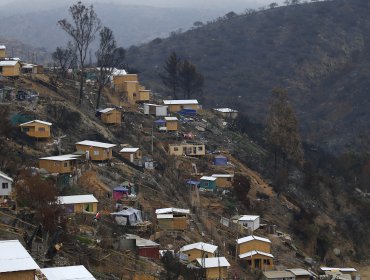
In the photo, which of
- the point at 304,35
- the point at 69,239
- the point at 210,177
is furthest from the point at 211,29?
the point at 69,239

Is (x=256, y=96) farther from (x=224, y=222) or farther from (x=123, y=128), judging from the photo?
(x=224, y=222)

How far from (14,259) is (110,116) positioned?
25.4m

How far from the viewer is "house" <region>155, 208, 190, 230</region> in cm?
3219

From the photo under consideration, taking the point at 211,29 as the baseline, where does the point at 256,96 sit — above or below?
below

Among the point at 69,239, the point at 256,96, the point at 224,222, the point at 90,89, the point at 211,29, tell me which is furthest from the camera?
the point at 211,29

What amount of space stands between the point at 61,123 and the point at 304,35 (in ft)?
220

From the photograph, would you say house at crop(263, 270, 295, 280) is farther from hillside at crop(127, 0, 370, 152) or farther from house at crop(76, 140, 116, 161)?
hillside at crop(127, 0, 370, 152)

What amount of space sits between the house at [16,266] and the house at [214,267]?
10.7 m

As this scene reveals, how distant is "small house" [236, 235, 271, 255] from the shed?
4993 mm

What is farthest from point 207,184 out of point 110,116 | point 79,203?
point 79,203

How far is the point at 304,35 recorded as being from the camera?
10106 centimetres

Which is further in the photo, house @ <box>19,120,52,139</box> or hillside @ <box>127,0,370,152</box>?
hillside @ <box>127,0,370,152</box>

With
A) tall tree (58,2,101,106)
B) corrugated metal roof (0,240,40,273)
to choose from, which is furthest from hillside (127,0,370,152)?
corrugated metal roof (0,240,40,273)

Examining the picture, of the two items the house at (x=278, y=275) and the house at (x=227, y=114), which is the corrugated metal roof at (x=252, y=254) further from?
the house at (x=227, y=114)
